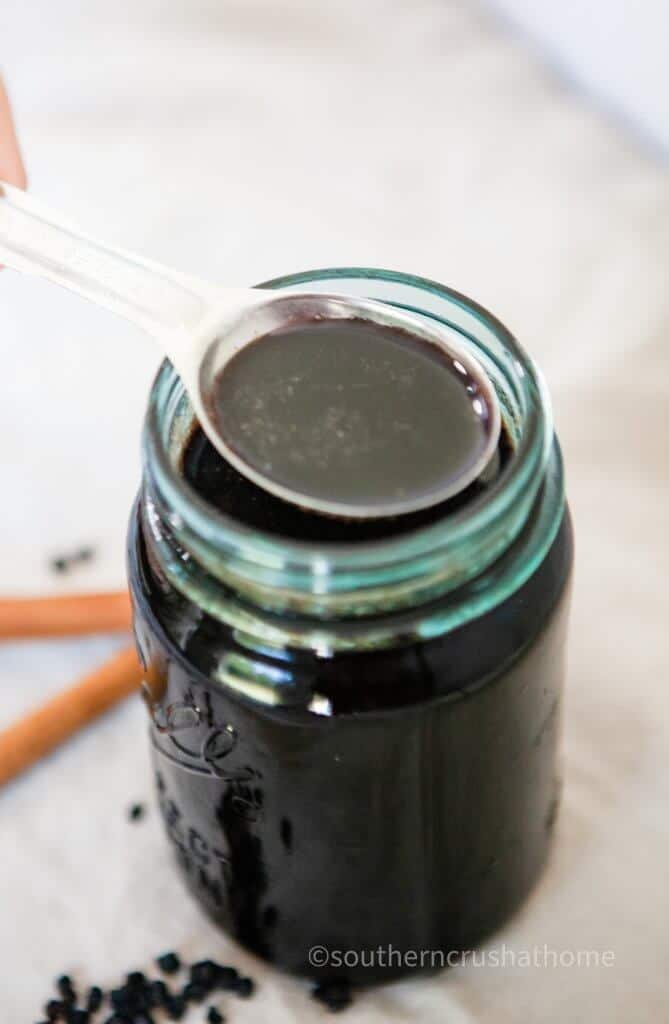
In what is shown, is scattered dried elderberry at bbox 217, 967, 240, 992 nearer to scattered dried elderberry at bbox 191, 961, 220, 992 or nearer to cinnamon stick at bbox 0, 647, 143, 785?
scattered dried elderberry at bbox 191, 961, 220, 992

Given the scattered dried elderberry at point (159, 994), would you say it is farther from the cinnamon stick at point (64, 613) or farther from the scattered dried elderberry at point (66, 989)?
the cinnamon stick at point (64, 613)

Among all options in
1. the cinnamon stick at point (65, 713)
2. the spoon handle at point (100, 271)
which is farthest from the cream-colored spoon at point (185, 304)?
the cinnamon stick at point (65, 713)

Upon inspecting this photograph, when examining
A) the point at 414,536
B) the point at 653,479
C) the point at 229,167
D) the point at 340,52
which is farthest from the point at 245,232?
the point at 414,536

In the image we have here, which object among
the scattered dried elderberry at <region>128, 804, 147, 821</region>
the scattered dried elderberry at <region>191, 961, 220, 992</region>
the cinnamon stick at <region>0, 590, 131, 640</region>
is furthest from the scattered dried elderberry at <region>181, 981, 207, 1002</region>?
the cinnamon stick at <region>0, 590, 131, 640</region>

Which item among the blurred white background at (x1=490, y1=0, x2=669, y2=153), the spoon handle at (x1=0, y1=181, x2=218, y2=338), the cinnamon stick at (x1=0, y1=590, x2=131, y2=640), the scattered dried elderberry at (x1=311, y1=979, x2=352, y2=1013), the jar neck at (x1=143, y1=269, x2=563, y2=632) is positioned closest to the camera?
the jar neck at (x1=143, y1=269, x2=563, y2=632)

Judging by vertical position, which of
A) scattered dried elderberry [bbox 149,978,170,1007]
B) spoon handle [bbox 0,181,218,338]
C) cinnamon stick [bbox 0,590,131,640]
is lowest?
scattered dried elderberry [bbox 149,978,170,1007]

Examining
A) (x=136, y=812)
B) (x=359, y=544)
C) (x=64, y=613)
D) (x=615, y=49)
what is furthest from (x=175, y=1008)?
(x=615, y=49)

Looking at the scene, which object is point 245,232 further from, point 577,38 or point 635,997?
point 635,997
